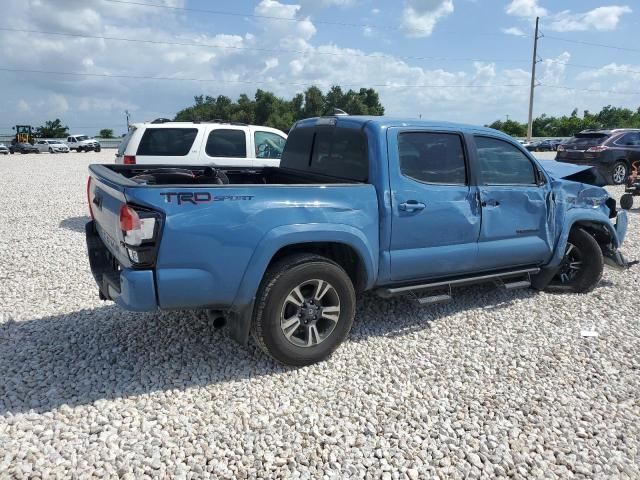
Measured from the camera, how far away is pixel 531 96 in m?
46.8

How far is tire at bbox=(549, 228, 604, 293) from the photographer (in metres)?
5.60

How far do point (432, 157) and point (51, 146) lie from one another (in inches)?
1926

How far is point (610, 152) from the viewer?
15.1 metres

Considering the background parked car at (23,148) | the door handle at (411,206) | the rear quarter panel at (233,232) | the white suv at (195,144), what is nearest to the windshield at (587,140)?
the white suv at (195,144)

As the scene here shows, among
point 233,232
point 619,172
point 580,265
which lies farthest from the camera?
point 619,172

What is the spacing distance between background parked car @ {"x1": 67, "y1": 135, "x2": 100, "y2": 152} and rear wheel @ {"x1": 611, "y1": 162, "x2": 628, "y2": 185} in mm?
45172

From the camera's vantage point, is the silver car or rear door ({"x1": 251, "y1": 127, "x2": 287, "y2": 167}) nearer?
rear door ({"x1": 251, "y1": 127, "x2": 287, "y2": 167})

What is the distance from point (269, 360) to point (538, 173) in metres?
3.28

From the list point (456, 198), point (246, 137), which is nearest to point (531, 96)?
point (246, 137)

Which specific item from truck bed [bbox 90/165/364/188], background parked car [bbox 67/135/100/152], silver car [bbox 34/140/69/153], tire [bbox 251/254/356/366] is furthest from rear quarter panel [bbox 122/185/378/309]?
background parked car [bbox 67/135/100/152]

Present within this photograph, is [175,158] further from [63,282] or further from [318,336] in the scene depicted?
[318,336]

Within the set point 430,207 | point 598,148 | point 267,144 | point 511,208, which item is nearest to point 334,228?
point 430,207

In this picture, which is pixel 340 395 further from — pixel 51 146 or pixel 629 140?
pixel 51 146

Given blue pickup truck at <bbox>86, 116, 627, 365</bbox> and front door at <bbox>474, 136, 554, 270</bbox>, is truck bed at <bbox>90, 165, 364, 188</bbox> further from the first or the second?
front door at <bbox>474, 136, 554, 270</bbox>
